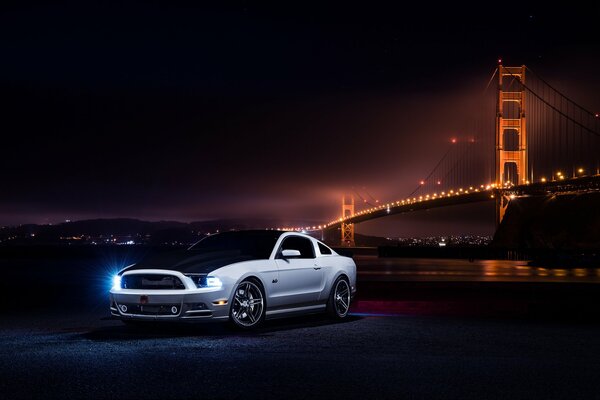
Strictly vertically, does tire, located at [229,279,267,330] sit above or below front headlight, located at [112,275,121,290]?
below

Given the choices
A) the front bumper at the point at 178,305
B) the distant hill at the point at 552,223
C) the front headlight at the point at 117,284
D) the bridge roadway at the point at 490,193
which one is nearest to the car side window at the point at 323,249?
the front bumper at the point at 178,305

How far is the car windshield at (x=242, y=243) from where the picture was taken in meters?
12.0

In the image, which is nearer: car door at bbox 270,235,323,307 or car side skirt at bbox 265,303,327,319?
car side skirt at bbox 265,303,327,319

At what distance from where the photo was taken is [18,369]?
27.3 feet

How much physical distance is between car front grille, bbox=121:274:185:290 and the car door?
1430 millimetres

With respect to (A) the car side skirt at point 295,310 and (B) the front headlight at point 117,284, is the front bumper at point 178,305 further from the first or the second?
(A) the car side skirt at point 295,310

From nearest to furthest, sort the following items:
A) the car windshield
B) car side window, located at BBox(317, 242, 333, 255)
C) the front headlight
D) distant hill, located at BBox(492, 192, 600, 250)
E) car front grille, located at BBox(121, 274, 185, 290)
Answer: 1. car front grille, located at BBox(121, 274, 185, 290)
2. the front headlight
3. the car windshield
4. car side window, located at BBox(317, 242, 333, 255)
5. distant hill, located at BBox(492, 192, 600, 250)

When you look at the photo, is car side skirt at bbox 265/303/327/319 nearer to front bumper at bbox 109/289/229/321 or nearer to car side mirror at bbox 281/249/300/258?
car side mirror at bbox 281/249/300/258

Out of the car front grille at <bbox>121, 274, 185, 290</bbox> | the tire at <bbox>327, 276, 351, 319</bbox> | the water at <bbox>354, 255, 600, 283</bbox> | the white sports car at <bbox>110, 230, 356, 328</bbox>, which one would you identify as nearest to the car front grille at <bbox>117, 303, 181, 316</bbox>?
the white sports car at <bbox>110, 230, 356, 328</bbox>

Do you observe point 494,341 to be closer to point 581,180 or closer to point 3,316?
point 3,316

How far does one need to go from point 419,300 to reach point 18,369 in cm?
942

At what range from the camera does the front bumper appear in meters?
10.8

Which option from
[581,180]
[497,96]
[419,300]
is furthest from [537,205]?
[419,300]

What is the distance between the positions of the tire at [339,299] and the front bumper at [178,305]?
228cm
